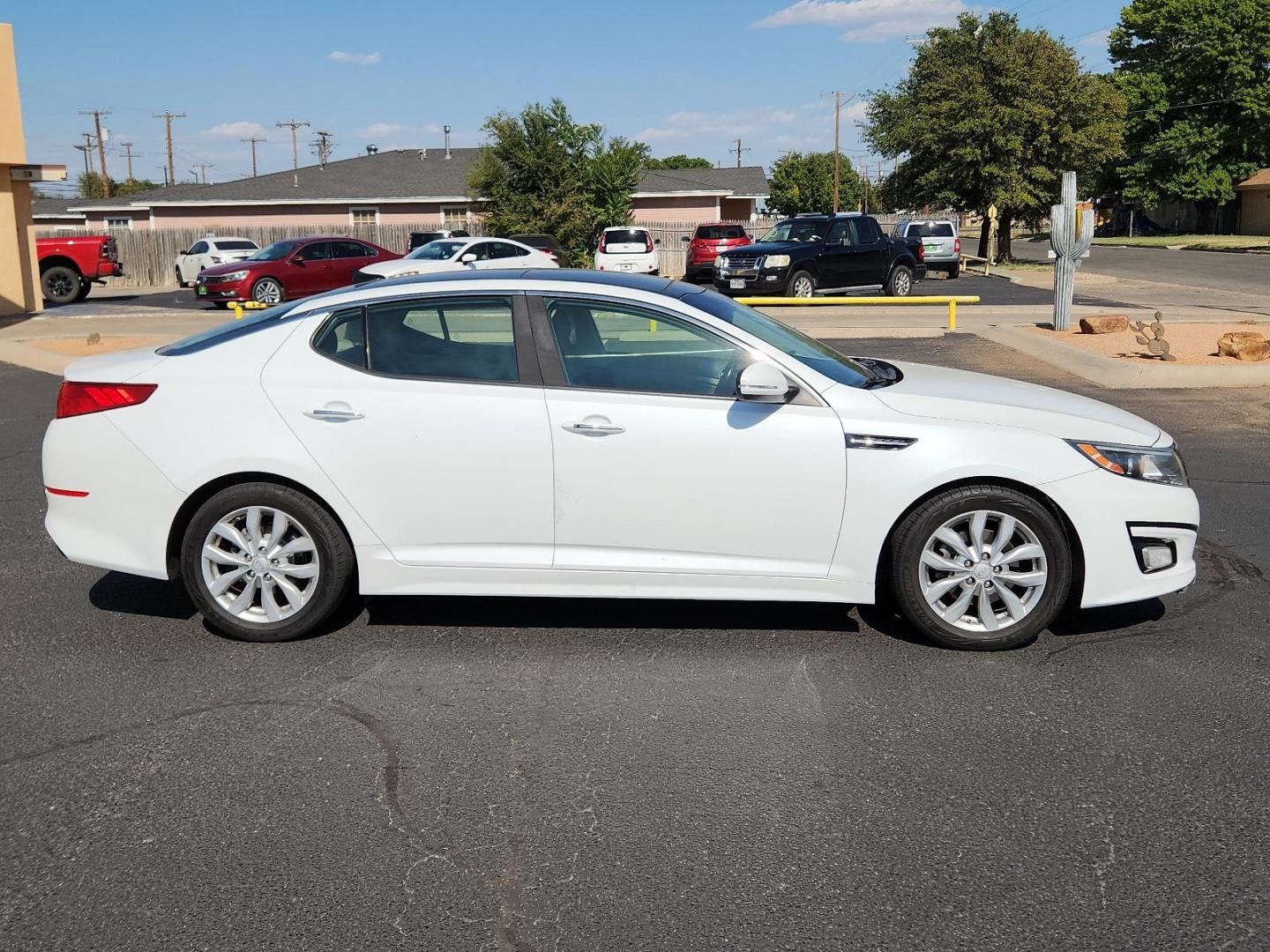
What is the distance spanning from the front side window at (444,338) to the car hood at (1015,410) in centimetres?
166

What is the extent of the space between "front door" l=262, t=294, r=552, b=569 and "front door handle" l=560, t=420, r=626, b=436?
0.14 m

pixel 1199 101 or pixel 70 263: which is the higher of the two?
pixel 1199 101

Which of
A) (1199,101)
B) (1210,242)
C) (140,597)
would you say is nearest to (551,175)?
(140,597)

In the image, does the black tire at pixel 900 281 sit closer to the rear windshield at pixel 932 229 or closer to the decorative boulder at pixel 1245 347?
the rear windshield at pixel 932 229

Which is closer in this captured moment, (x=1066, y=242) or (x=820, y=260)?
(x=1066, y=242)

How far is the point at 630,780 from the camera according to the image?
394 cm

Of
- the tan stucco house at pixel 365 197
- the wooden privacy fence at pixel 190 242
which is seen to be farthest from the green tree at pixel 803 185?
the wooden privacy fence at pixel 190 242

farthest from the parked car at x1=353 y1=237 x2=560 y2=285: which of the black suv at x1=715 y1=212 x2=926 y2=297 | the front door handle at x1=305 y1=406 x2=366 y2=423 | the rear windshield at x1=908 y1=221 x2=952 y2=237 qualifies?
the front door handle at x1=305 y1=406 x2=366 y2=423

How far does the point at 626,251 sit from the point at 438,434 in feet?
94.3

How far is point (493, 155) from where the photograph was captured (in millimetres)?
38125

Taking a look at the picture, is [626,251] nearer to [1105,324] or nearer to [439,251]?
[439,251]

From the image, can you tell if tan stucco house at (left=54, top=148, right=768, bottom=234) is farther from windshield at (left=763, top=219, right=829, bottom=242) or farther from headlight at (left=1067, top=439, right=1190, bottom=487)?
headlight at (left=1067, top=439, right=1190, bottom=487)

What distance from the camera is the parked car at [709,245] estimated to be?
118 ft

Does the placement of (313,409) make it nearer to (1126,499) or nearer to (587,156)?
(1126,499)
